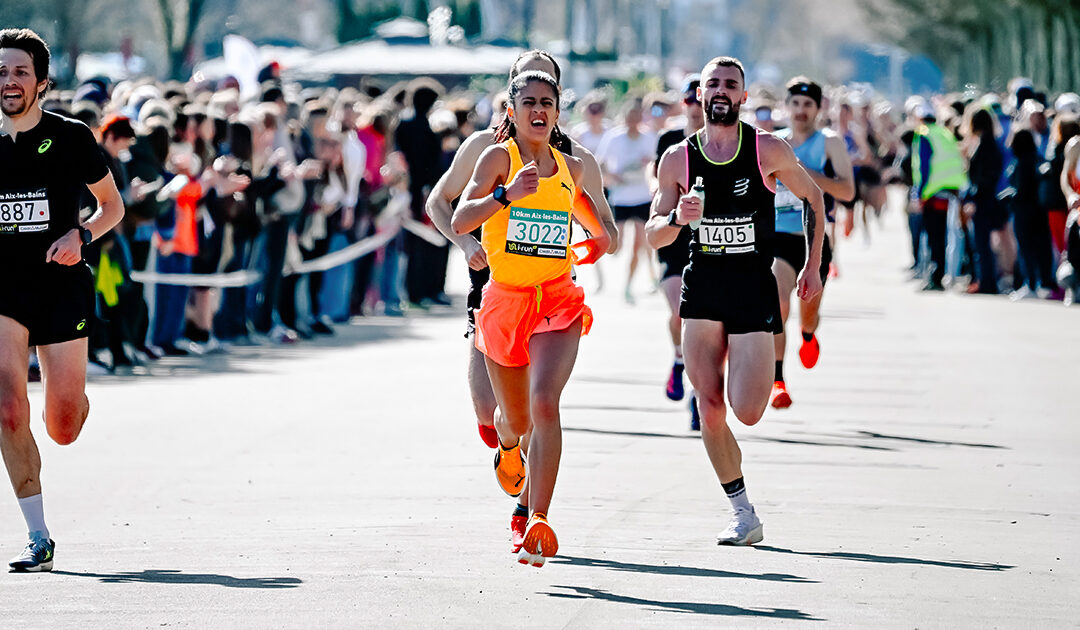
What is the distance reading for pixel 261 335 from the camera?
17.2 meters

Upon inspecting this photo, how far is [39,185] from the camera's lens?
7.71 meters

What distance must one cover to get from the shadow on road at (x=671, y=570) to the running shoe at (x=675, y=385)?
4855 mm

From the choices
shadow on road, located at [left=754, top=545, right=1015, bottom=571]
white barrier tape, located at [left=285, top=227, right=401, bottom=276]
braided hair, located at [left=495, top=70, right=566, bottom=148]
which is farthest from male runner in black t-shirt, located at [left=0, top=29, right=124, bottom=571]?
white barrier tape, located at [left=285, top=227, right=401, bottom=276]

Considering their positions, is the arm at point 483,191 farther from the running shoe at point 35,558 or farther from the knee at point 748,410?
the running shoe at point 35,558

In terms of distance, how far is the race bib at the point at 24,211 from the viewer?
766 centimetres

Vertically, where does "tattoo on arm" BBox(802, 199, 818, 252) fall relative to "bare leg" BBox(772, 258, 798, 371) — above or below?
above

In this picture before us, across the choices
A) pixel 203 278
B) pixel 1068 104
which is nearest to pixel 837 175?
pixel 203 278

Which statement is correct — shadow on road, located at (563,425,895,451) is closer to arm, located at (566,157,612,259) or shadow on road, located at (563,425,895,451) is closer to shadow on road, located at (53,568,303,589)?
arm, located at (566,157,612,259)

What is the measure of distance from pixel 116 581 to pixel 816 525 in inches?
117

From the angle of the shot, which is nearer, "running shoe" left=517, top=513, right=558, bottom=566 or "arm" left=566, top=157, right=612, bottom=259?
"running shoe" left=517, top=513, right=558, bottom=566

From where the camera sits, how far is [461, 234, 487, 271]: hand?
309 inches

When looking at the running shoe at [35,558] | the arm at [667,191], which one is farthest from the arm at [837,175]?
the running shoe at [35,558]

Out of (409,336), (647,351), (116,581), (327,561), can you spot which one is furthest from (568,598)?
(409,336)

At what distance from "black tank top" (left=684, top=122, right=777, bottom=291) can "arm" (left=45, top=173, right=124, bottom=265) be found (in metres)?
2.29
